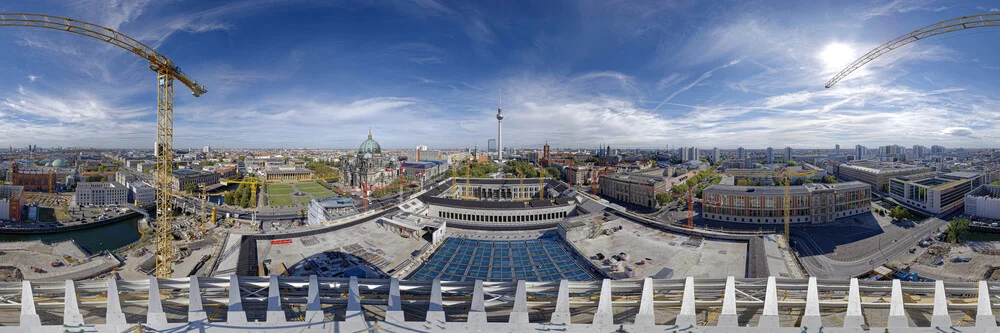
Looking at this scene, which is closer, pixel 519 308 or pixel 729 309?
pixel 519 308

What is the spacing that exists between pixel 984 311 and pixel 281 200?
3746 cm

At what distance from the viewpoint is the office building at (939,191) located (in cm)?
1967

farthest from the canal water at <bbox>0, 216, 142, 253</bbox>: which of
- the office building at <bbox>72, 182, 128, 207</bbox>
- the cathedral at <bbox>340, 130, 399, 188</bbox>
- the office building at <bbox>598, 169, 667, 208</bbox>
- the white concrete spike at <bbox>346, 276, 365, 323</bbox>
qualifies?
the office building at <bbox>598, 169, 667, 208</bbox>

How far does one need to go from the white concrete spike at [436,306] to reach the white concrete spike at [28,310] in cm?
379

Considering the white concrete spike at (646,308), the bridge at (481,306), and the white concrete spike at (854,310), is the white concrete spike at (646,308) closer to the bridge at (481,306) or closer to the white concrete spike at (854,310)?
the bridge at (481,306)

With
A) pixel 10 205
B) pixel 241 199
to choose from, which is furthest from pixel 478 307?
pixel 10 205

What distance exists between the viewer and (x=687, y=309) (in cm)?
343

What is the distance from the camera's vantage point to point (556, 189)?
26594 millimetres

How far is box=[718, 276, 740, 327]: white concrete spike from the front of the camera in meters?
3.43

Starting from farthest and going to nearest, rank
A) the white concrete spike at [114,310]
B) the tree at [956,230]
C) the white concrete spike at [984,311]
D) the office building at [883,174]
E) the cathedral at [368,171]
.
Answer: the cathedral at [368,171], the office building at [883,174], the tree at [956,230], the white concrete spike at [984,311], the white concrete spike at [114,310]

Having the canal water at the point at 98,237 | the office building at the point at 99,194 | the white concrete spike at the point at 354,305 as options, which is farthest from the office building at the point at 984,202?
the office building at the point at 99,194

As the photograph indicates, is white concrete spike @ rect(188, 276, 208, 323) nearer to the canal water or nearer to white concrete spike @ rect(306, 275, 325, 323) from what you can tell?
white concrete spike @ rect(306, 275, 325, 323)

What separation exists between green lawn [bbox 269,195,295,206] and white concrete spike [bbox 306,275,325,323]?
30.8m

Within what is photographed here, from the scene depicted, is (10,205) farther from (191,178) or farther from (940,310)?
(940,310)
